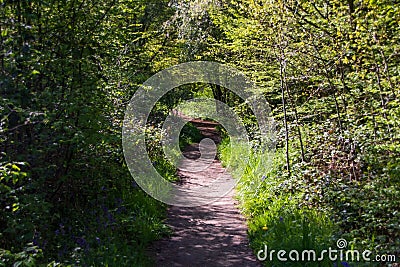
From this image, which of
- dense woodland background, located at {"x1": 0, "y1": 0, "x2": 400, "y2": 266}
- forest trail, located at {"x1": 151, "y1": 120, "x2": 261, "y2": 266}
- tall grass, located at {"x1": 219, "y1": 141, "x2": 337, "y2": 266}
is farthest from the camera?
forest trail, located at {"x1": 151, "y1": 120, "x2": 261, "y2": 266}

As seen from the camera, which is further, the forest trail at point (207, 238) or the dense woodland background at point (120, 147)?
the forest trail at point (207, 238)

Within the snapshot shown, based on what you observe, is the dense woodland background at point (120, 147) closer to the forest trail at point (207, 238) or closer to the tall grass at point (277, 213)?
the tall grass at point (277, 213)

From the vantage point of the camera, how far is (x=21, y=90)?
439 centimetres

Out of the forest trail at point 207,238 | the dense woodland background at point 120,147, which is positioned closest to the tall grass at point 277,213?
the dense woodland background at point 120,147

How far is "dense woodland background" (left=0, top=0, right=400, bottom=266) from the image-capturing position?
14.3 ft

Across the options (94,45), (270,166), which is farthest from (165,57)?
(94,45)

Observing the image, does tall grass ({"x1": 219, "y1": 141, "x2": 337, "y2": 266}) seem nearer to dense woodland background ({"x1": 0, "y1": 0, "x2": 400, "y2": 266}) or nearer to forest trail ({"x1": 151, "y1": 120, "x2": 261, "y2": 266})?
dense woodland background ({"x1": 0, "y1": 0, "x2": 400, "y2": 266})

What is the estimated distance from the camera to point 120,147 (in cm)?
726

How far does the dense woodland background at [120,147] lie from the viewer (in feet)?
14.3

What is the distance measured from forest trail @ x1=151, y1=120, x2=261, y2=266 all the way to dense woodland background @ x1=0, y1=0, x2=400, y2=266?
8.7 inches

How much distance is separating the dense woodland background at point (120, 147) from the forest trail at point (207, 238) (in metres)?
0.22

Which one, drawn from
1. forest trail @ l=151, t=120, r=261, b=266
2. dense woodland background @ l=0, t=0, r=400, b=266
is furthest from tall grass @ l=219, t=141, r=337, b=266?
forest trail @ l=151, t=120, r=261, b=266

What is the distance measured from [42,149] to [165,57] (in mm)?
8875

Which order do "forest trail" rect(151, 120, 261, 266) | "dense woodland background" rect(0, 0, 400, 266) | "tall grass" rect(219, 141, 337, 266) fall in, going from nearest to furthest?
1. "dense woodland background" rect(0, 0, 400, 266)
2. "tall grass" rect(219, 141, 337, 266)
3. "forest trail" rect(151, 120, 261, 266)
